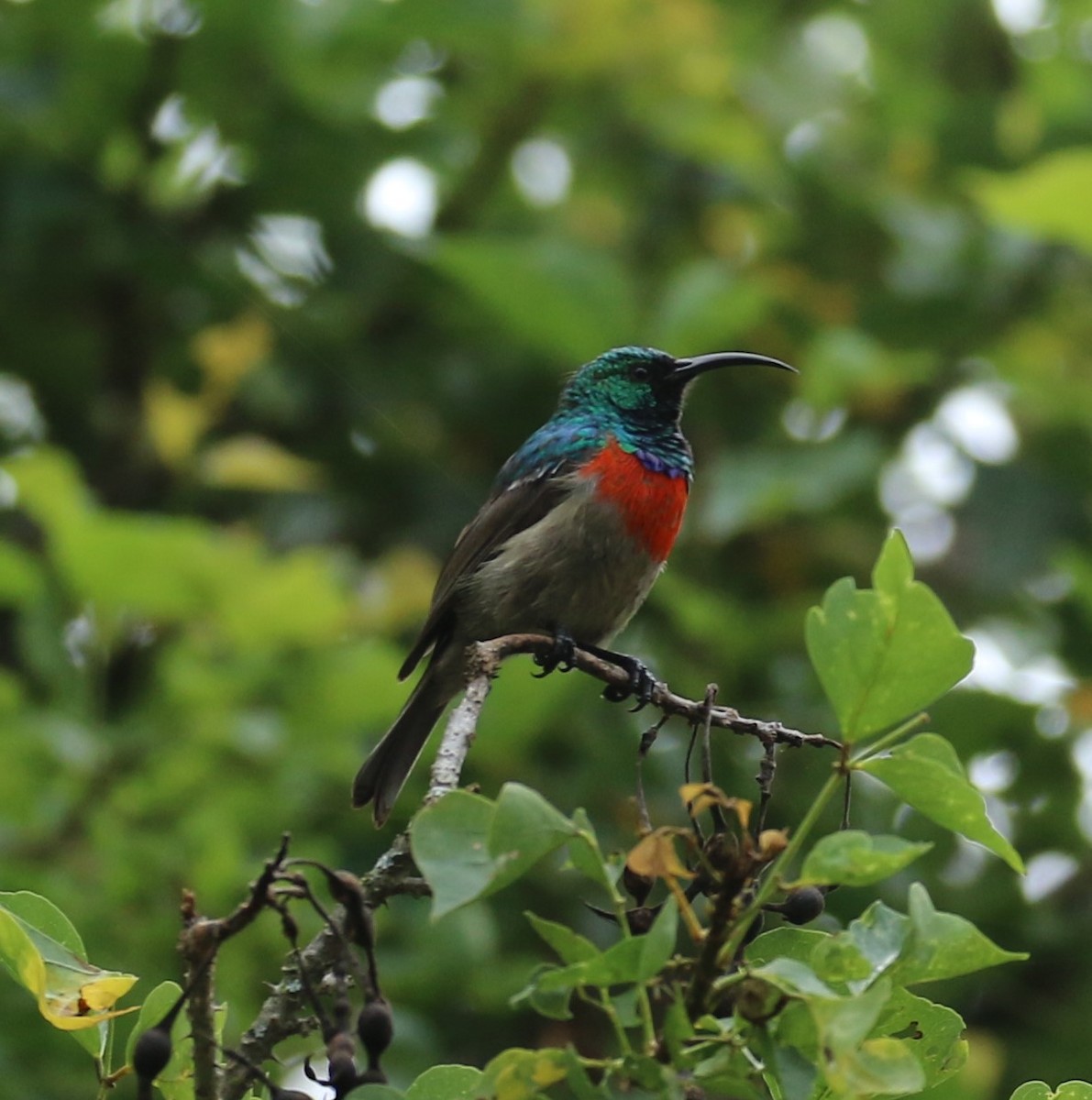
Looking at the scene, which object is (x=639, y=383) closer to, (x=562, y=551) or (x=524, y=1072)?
(x=562, y=551)

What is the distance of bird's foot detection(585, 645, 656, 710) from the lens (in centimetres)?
361

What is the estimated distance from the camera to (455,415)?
21.9ft

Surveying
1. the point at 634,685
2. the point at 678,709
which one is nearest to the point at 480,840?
the point at 678,709

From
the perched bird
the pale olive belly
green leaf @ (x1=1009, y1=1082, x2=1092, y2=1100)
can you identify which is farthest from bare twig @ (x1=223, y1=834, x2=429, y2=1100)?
the pale olive belly

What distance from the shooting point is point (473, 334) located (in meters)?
6.67

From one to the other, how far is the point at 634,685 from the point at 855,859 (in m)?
1.97

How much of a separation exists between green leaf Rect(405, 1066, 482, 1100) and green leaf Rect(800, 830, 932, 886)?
45 cm

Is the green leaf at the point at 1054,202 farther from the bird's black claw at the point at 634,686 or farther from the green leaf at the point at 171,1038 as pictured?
the green leaf at the point at 171,1038

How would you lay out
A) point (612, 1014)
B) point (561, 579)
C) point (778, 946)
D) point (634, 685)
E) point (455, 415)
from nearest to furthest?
point (612, 1014) < point (778, 946) < point (634, 685) < point (561, 579) < point (455, 415)

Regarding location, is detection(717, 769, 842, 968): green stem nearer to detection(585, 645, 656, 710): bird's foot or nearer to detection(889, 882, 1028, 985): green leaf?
detection(889, 882, 1028, 985): green leaf

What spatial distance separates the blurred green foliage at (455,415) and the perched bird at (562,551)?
47cm

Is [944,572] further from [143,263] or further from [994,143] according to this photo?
[143,263]

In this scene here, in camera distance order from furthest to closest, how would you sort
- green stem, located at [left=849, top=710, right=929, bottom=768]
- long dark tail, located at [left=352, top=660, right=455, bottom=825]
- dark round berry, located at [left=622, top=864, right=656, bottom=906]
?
long dark tail, located at [left=352, top=660, right=455, bottom=825]
dark round berry, located at [left=622, top=864, right=656, bottom=906]
green stem, located at [left=849, top=710, right=929, bottom=768]

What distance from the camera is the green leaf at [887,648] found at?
173 cm
